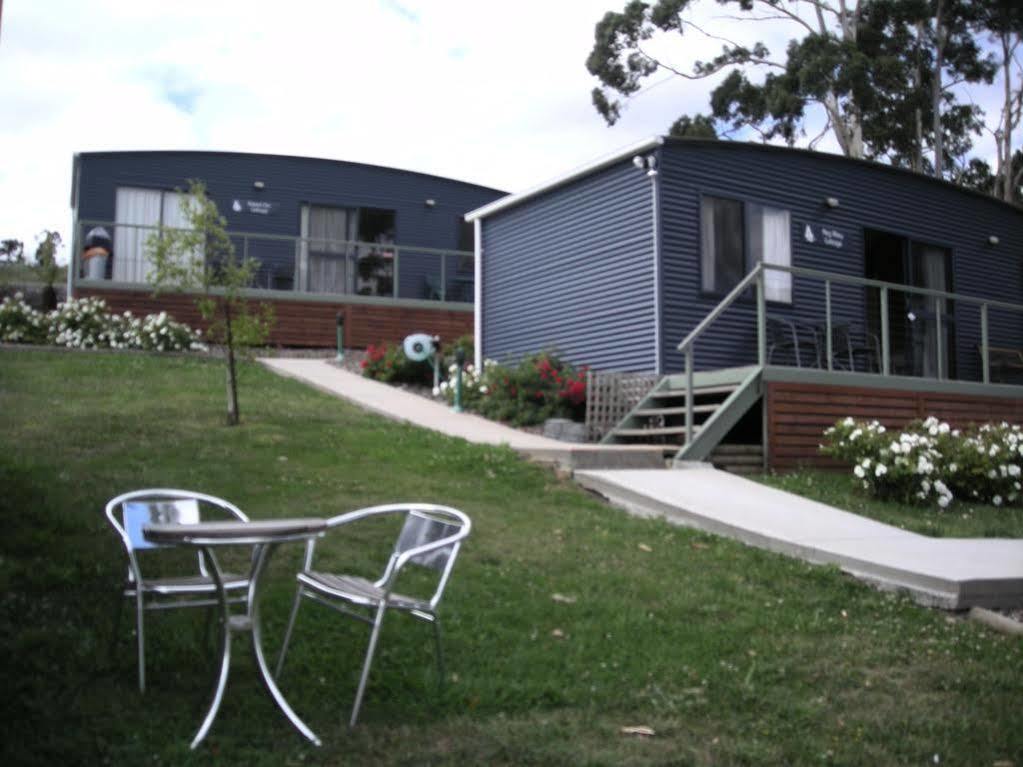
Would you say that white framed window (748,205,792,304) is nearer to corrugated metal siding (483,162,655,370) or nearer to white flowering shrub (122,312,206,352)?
corrugated metal siding (483,162,655,370)

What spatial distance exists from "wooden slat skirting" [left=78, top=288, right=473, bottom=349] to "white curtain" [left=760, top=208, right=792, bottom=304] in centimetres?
755

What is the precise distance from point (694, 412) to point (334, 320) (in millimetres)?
9544

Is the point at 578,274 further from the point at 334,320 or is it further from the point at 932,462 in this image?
the point at 334,320

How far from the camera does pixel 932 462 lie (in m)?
9.39

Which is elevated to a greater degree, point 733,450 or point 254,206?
point 254,206

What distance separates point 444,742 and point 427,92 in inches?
576

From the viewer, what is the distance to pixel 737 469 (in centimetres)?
1030

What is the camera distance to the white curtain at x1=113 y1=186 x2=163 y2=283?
1792 centimetres

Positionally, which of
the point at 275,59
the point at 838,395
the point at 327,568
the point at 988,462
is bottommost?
the point at 327,568

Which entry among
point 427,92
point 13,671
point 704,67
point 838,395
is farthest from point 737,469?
point 704,67

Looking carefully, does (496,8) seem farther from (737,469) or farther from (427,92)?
(427,92)

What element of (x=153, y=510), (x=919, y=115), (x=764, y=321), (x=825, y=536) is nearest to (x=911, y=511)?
(x=825, y=536)

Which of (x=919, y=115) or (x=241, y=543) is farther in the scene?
(x=919, y=115)

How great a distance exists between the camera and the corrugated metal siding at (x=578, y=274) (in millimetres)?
12555
